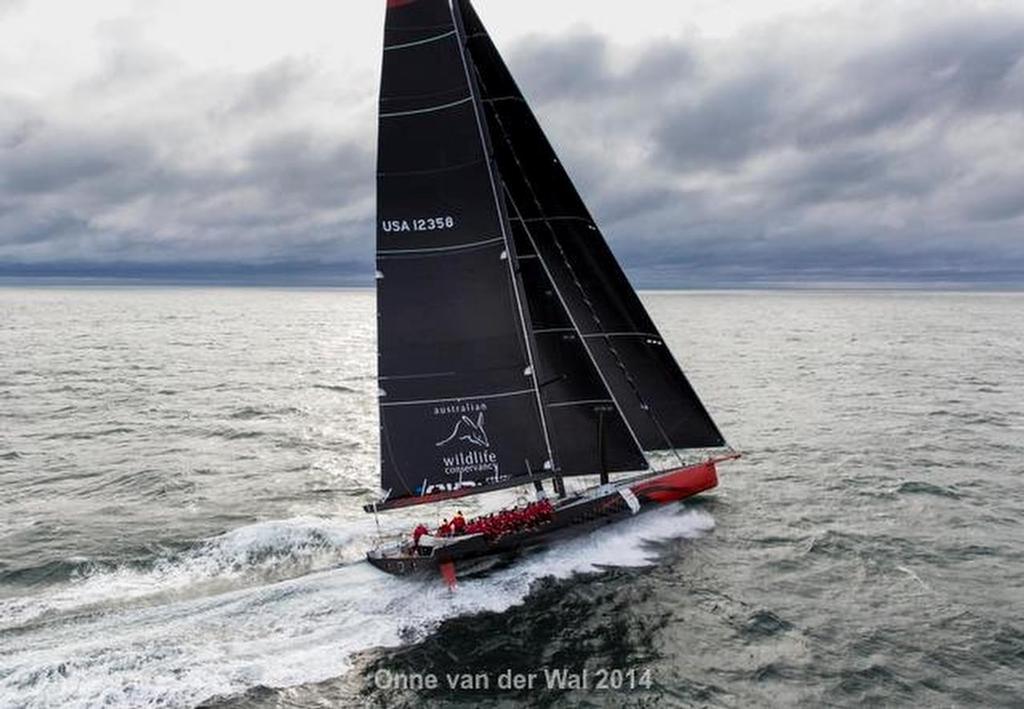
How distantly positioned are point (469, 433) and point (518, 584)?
4195 mm

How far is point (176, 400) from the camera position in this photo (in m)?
48.6

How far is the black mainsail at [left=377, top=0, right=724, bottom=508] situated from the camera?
1770 cm

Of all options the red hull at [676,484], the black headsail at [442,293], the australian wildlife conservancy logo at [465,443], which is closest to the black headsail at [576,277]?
the red hull at [676,484]

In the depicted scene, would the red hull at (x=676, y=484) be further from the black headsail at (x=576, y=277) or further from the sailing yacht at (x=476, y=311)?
the black headsail at (x=576, y=277)

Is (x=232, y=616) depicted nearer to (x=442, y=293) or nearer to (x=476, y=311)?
(x=442, y=293)

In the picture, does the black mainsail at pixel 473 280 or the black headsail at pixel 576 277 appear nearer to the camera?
the black mainsail at pixel 473 280

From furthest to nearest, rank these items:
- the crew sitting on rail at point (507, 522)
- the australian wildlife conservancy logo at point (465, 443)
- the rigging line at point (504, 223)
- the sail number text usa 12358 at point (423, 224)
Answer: the australian wildlife conservancy logo at point (465, 443) < the crew sitting on rail at point (507, 522) < the sail number text usa 12358 at point (423, 224) < the rigging line at point (504, 223)

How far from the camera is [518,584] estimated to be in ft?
60.8

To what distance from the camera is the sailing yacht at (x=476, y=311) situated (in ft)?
58.2

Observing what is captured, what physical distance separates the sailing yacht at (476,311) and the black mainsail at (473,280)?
0.04 meters

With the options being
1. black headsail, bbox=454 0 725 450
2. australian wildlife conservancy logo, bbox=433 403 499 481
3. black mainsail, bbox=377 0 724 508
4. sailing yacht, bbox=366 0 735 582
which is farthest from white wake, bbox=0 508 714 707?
black headsail, bbox=454 0 725 450

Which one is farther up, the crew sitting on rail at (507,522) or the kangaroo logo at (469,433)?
the kangaroo logo at (469,433)

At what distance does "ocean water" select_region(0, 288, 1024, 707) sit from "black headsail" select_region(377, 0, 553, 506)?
3.28m

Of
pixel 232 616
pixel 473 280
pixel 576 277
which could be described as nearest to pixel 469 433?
pixel 473 280
